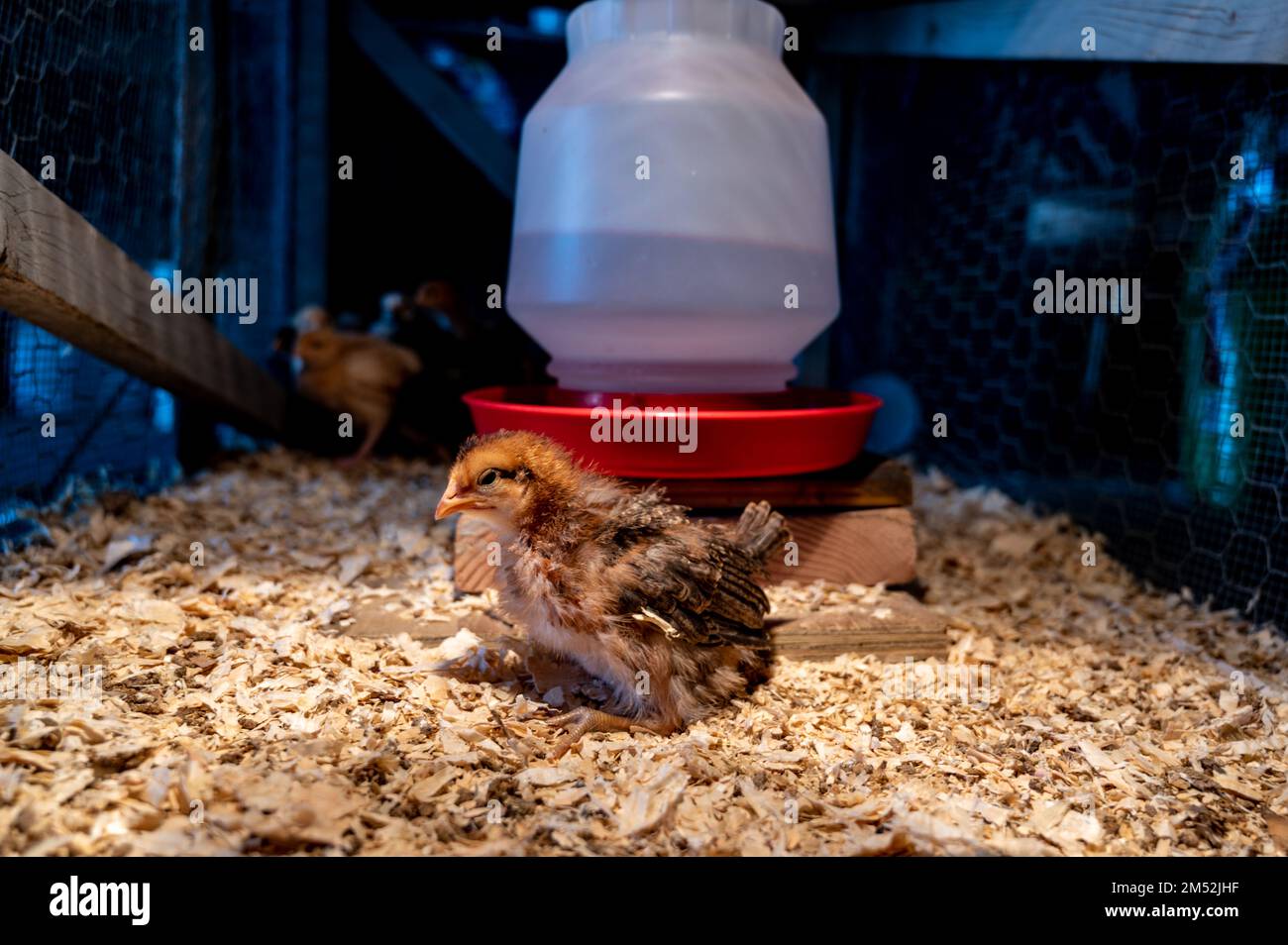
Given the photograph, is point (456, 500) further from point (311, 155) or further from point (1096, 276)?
point (311, 155)

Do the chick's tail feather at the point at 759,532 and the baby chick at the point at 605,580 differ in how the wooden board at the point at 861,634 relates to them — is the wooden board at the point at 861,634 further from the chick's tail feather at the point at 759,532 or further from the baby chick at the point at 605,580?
the baby chick at the point at 605,580

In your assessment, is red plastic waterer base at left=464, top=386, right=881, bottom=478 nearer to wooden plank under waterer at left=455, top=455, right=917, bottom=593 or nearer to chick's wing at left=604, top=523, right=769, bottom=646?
wooden plank under waterer at left=455, top=455, right=917, bottom=593

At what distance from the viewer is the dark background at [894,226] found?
9.65 feet

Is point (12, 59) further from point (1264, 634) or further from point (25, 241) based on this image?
point (1264, 634)

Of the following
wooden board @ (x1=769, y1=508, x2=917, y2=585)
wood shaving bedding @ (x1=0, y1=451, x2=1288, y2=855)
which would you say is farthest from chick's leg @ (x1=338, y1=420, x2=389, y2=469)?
wooden board @ (x1=769, y1=508, x2=917, y2=585)

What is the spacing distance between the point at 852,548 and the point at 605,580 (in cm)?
107

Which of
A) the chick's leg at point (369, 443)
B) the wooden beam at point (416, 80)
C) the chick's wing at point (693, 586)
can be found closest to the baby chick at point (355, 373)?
the chick's leg at point (369, 443)

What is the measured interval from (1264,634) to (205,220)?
414 centimetres

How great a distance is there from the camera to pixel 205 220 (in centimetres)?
409

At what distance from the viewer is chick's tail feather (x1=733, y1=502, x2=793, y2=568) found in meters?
2.42

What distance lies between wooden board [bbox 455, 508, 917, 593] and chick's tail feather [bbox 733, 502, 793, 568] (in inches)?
12.0

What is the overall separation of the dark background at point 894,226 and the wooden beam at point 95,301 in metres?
0.27

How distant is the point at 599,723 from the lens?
2.03 metres
